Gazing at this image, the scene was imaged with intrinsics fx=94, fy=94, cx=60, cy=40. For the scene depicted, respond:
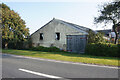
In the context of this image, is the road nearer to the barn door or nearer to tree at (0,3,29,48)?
the barn door

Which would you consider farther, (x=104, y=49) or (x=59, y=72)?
(x=104, y=49)

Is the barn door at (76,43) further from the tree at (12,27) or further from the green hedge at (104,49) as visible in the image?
the tree at (12,27)

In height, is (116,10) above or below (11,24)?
above

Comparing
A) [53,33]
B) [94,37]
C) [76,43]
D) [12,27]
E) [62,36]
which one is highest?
[12,27]

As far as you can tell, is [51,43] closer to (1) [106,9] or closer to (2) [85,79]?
(1) [106,9]

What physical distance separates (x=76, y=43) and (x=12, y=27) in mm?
14052

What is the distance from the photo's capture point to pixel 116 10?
1841 centimetres

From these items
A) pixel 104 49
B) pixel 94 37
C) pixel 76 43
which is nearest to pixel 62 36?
pixel 76 43

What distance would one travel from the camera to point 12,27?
20.2 meters

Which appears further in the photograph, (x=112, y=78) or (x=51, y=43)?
(x=51, y=43)

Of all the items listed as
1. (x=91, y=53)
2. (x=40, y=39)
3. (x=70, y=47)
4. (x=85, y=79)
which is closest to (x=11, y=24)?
(x=40, y=39)

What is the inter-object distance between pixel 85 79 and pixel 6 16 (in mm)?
20505

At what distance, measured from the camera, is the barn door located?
1552cm

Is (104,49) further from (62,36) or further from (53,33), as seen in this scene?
(53,33)
